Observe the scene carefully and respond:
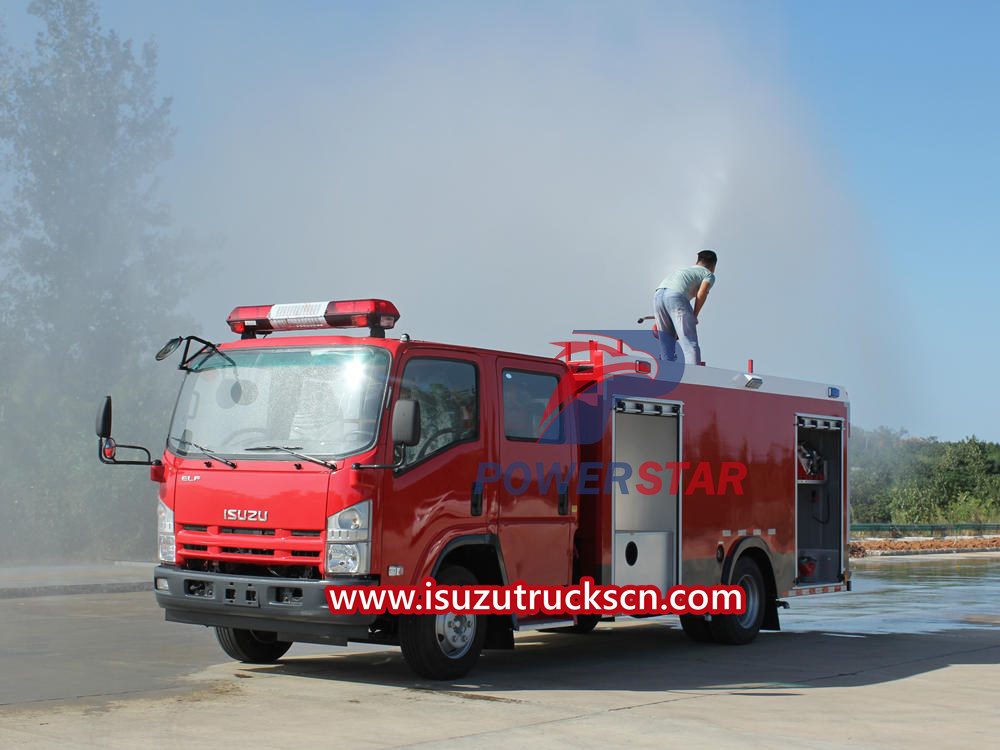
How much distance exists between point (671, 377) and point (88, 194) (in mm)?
19946

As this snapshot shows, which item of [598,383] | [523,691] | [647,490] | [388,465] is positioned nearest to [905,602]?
[647,490]

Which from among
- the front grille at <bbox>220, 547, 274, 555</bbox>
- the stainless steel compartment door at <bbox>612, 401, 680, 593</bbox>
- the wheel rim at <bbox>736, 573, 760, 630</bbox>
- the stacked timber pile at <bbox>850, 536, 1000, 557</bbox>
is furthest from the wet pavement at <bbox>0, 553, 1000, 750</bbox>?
the stacked timber pile at <bbox>850, 536, 1000, 557</bbox>

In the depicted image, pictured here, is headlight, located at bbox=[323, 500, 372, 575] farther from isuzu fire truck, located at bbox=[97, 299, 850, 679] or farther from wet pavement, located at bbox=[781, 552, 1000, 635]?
wet pavement, located at bbox=[781, 552, 1000, 635]

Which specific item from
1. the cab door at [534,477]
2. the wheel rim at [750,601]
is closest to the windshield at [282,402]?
the cab door at [534,477]

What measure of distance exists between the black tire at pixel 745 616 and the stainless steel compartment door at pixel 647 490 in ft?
4.09

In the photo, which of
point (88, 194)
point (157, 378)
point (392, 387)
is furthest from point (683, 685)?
point (88, 194)

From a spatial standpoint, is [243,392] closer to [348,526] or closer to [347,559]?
[348,526]

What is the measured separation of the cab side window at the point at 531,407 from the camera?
988 centimetres

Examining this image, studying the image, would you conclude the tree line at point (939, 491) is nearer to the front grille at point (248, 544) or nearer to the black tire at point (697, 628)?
the black tire at point (697, 628)

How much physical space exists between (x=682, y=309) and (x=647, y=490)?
215 centimetres

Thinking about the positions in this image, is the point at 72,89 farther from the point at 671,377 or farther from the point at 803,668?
the point at 803,668

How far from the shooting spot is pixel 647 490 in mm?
11695

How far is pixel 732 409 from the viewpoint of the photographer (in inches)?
495

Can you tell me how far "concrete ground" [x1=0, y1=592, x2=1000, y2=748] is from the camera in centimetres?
759
